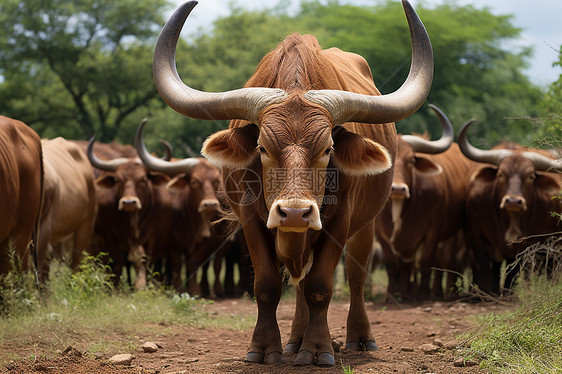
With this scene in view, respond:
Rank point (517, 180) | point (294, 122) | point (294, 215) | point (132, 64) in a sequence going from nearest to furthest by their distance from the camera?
point (294, 215)
point (294, 122)
point (517, 180)
point (132, 64)

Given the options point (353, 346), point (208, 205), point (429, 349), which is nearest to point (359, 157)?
point (429, 349)

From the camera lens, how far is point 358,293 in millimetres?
6191

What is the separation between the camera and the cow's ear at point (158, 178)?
1163 centimetres

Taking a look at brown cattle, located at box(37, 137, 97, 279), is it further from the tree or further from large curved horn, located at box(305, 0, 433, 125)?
the tree

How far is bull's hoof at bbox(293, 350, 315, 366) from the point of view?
15.7 ft

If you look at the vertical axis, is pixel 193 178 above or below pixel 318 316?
above

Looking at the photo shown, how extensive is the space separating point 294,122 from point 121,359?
204 cm

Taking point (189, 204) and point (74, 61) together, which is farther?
point (74, 61)

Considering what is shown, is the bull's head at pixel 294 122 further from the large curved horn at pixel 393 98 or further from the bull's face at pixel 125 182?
the bull's face at pixel 125 182

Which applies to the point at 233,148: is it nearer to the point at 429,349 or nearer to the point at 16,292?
the point at 429,349

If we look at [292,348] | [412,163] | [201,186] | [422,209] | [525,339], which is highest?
[412,163]

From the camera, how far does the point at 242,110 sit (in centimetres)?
490

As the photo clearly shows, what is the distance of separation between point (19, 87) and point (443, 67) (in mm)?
12278

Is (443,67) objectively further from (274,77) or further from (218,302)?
(274,77)
